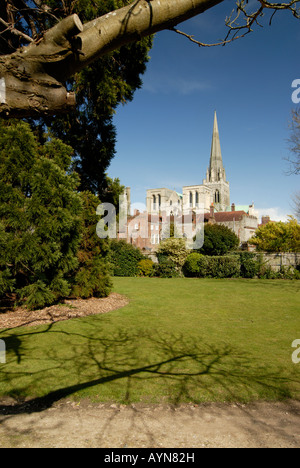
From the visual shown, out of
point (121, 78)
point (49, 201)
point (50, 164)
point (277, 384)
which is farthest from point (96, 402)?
point (121, 78)

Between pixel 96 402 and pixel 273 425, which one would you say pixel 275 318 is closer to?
pixel 273 425

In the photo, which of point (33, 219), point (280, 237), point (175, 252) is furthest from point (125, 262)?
point (33, 219)

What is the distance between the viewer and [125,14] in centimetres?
187

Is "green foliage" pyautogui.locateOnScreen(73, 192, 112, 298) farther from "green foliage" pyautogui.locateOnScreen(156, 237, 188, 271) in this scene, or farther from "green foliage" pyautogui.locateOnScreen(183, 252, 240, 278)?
"green foliage" pyautogui.locateOnScreen(156, 237, 188, 271)

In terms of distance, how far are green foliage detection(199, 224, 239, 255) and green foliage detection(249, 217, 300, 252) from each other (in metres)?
2.26

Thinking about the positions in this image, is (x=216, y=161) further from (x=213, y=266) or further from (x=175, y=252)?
(x=213, y=266)

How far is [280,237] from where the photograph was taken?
25.5 metres

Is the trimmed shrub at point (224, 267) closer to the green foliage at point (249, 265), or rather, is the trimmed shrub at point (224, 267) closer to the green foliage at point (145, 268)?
the green foliage at point (249, 265)

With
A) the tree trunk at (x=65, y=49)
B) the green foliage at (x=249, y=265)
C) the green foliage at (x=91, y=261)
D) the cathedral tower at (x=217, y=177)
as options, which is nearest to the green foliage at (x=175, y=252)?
the green foliage at (x=249, y=265)

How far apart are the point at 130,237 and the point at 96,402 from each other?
38922 mm

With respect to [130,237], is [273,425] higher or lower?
lower

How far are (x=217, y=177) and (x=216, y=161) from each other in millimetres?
6520

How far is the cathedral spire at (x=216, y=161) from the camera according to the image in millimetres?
114500

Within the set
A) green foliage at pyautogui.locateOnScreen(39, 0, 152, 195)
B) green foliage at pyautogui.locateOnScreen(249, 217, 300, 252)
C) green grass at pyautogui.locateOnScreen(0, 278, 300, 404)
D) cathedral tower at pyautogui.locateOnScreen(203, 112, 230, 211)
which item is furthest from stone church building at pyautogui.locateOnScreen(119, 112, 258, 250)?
green grass at pyautogui.locateOnScreen(0, 278, 300, 404)
